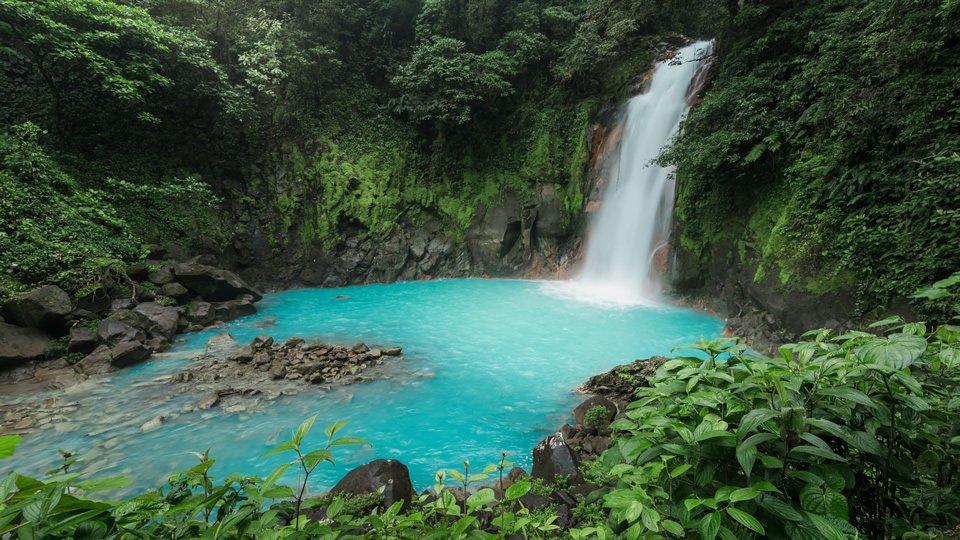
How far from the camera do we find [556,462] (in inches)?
137

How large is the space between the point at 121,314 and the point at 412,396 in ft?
21.1

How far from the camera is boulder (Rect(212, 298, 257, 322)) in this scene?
31.2 feet

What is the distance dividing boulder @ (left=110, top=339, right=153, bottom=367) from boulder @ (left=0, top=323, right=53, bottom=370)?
100cm

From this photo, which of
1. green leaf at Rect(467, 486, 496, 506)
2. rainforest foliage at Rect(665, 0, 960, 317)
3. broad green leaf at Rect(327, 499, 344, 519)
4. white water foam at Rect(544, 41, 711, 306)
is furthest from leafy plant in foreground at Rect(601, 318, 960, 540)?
white water foam at Rect(544, 41, 711, 306)

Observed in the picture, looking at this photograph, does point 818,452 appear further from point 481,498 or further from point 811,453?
point 481,498

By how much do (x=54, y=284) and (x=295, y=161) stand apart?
9.43 metres

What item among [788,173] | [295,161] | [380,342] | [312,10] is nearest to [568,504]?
[380,342]

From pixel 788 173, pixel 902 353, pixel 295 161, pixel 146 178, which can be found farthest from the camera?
pixel 295 161

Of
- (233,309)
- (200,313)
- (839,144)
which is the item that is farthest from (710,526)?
(233,309)

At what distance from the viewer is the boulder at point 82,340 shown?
6552 millimetres

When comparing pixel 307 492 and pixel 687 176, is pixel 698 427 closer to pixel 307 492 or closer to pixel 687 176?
pixel 307 492

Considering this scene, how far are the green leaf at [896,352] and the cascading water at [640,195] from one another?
34.4ft

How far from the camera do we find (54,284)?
277 inches

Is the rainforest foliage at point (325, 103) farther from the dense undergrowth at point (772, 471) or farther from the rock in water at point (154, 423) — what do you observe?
the dense undergrowth at point (772, 471)
